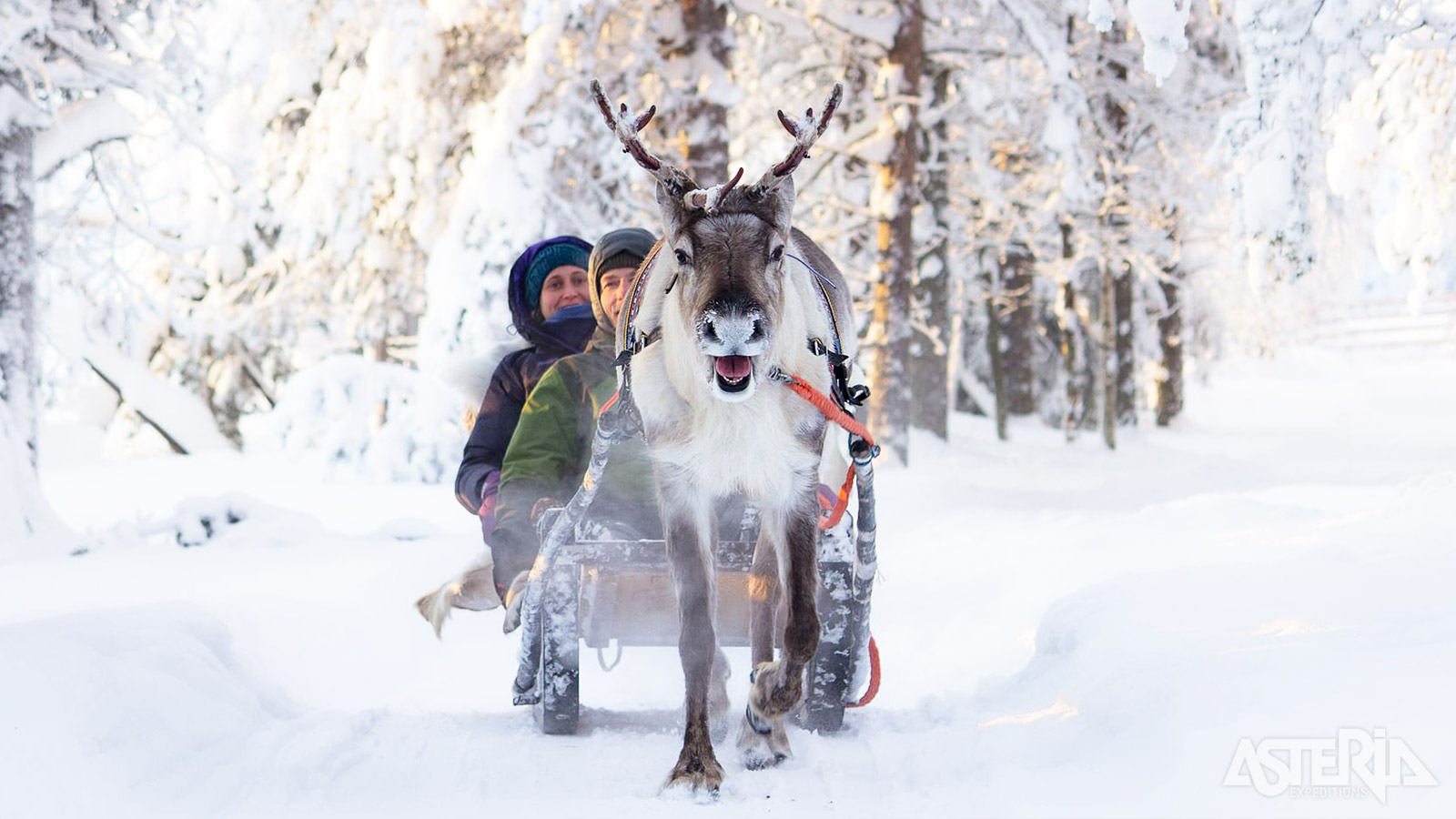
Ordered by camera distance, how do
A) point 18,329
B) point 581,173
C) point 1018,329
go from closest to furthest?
1. point 18,329
2. point 581,173
3. point 1018,329

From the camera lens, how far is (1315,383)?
45.0m

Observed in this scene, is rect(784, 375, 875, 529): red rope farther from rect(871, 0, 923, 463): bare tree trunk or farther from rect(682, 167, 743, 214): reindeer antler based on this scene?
rect(871, 0, 923, 463): bare tree trunk

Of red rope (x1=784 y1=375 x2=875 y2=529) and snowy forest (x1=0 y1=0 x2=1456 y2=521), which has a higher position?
snowy forest (x1=0 y1=0 x2=1456 y2=521)

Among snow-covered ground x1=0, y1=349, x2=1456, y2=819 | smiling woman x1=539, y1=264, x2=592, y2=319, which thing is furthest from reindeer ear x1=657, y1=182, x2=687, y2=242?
smiling woman x1=539, y1=264, x2=592, y2=319

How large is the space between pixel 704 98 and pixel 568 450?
25.5 ft

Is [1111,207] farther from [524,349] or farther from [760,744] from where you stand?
[760,744]

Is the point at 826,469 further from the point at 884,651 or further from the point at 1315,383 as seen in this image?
the point at 1315,383

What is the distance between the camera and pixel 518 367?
582 cm

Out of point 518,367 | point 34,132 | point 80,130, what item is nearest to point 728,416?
point 518,367

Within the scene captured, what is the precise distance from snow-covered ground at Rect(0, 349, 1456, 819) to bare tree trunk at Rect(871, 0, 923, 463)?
4.12m

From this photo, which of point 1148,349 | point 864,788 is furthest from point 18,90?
point 1148,349

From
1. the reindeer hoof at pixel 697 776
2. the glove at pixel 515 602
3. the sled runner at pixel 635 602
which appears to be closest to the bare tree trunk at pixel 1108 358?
the sled runner at pixel 635 602

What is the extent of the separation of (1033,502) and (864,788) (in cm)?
937

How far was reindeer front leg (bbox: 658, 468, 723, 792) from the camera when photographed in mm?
3963
